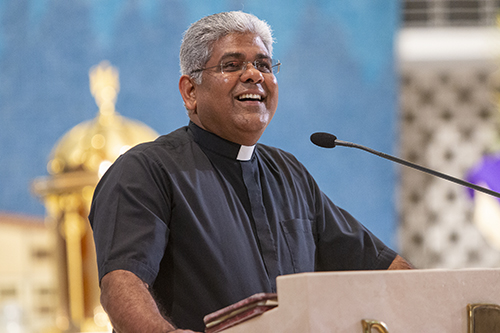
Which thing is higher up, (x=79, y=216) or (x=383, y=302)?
(x=79, y=216)

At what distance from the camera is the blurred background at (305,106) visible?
2619 millimetres

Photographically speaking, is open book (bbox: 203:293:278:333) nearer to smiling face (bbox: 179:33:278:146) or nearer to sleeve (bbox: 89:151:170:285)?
sleeve (bbox: 89:151:170:285)

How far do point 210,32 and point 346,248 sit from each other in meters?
0.54

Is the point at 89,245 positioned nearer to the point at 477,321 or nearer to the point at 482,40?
the point at 477,321

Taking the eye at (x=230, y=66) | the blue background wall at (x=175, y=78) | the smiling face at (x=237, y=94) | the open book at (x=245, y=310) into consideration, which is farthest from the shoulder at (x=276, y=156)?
the blue background wall at (x=175, y=78)

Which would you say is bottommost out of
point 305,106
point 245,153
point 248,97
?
point 245,153

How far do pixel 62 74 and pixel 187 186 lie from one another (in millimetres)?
1859

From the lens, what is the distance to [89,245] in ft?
6.63

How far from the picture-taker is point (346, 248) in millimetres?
1279

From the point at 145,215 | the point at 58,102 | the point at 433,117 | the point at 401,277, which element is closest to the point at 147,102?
the point at 58,102

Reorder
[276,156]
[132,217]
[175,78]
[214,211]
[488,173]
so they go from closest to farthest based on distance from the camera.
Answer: [132,217]
[214,211]
[276,156]
[175,78]
[488,173]

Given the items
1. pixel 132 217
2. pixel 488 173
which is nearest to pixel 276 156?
pixel 132 217

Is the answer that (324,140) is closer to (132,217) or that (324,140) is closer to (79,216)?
(132,217)

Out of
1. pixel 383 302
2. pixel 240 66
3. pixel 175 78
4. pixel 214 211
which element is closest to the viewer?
pixel 383 302
